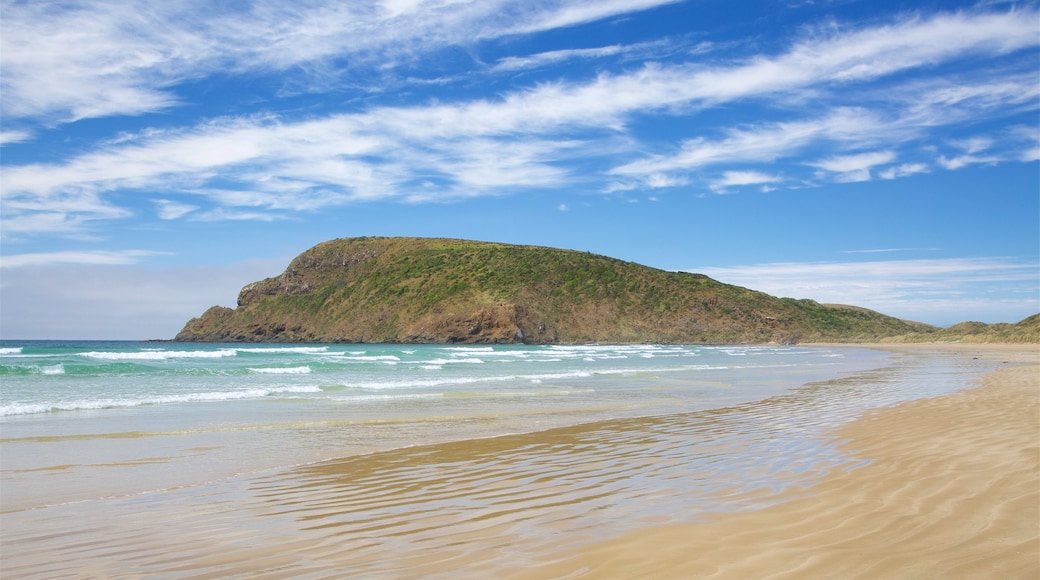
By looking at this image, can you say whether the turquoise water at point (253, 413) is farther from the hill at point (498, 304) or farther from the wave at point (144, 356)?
the hill at point (498, 304)

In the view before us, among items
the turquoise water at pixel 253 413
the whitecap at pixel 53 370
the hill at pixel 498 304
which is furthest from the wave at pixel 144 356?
the hill at pixel 498 304

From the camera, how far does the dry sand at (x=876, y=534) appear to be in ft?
12.6

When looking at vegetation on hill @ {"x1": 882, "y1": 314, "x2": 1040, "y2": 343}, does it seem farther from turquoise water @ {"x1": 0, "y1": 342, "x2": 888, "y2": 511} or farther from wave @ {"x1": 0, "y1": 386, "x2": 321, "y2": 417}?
wave @ {"x1": 0, "y1": 386, "x2": 321, "y2": 417}

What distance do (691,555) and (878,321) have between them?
124567 mm

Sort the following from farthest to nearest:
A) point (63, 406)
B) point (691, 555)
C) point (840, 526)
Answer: point (63, 406), point (840, 526), point (691, 555)

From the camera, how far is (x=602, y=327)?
301 feet

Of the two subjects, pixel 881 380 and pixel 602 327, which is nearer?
pixel 881 380

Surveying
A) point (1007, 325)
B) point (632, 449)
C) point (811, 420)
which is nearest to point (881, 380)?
point (811, 420)

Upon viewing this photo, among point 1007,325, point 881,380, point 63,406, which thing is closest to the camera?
point 63,406

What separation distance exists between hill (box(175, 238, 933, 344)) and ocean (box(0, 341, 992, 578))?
72.2 meters

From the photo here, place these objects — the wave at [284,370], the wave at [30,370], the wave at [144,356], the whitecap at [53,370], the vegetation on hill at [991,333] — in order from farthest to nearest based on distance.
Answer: the vegetation on hill at [991,333] < the wave at [144,356] < the wave at [284,370] < the whitecap at [53,370] < the wave at [30,370]

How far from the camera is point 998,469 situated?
21.0 ft

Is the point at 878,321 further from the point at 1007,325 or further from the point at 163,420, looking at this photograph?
the point at 163,420

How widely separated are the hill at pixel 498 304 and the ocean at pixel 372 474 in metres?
72.2
